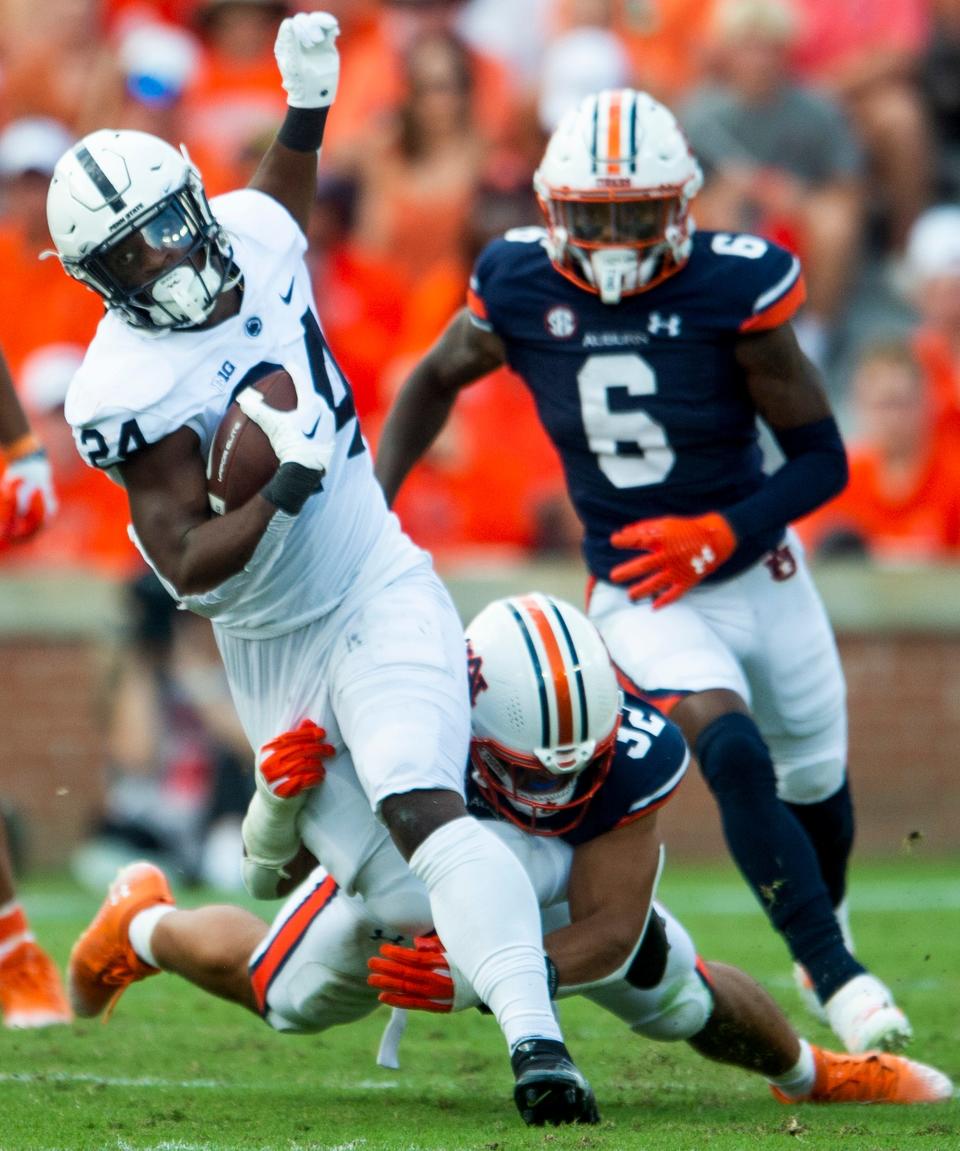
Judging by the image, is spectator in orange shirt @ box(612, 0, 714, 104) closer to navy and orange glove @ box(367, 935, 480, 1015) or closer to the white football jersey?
the white football jersey

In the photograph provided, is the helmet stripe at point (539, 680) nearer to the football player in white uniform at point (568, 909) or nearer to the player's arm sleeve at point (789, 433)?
the football player in white uniform at point (568, 909)

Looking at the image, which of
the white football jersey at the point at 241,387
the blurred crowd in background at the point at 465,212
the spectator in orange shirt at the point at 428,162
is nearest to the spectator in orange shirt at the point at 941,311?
the blurred crowd in background at the point at 465,212

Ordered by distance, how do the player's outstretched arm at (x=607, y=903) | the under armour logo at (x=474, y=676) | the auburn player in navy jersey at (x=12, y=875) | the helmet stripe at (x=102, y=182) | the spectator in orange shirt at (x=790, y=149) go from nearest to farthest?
the player's outstretched arm at (x=607, y=903) → the helmet stripe at (x=102, y=182) → the under armour logo at (x=474, y=676) → the auburn player in navy jersey at (x=12, y=875) → the spectator in orange shirt at (x=790, y=149)

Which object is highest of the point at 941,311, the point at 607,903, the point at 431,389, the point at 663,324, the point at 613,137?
the point at 613,137

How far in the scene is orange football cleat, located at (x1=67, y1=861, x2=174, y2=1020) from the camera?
4.77m

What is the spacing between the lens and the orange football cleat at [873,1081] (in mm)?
4406

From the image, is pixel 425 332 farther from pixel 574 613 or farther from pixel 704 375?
pixel 574 613

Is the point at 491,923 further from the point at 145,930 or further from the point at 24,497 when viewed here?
the point at 24,497

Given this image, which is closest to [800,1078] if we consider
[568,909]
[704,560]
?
[568,909]

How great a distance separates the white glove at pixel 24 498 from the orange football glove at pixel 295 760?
1.55 m

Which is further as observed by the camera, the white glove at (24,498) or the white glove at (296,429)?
the white glove at (24,498)

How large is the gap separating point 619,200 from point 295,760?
1664 millimetres

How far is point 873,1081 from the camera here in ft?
14.5

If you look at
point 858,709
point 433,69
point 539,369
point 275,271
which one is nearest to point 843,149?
point 433,69
